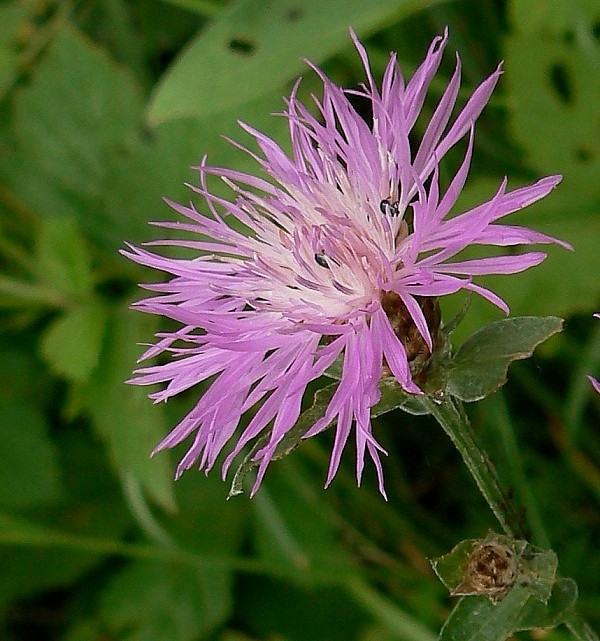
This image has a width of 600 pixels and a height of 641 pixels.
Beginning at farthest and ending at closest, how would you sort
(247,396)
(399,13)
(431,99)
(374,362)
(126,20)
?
(126,20)
(431,99)
(399,13)
(247,396)
(374,362)

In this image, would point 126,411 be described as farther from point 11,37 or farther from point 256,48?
point 11,37

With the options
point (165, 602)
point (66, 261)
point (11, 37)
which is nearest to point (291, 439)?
point (66, 261)

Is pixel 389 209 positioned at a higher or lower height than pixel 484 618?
higher

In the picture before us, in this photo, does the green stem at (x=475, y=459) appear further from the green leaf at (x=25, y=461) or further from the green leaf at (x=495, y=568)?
the green leaf at (x=25, y=461)

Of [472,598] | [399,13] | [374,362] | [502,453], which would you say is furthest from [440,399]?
[502,453]

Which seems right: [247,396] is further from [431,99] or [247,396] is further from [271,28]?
[431,99]

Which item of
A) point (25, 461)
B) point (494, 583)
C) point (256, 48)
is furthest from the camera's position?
point (25, 461)
